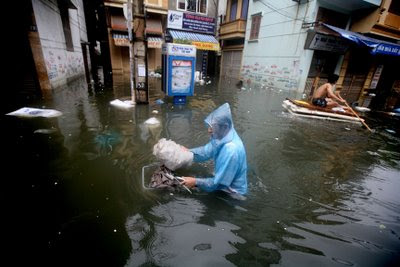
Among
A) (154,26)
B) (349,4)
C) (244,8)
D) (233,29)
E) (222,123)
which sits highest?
(244,8)

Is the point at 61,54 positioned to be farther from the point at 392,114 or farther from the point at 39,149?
the point at 392,114

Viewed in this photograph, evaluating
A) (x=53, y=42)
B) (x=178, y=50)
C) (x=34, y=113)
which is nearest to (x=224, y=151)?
(x=178, y=50)

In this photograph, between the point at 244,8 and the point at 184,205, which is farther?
the point at 244,8

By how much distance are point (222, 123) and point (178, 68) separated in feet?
17.7

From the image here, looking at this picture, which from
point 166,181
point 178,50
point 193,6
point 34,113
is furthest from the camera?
point 193,6

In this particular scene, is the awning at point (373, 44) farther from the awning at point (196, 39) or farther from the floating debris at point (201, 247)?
the floating debris at point (201, 247)

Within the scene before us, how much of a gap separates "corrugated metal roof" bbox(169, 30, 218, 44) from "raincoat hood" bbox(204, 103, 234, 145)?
57.3ft

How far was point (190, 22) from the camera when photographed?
18641mm

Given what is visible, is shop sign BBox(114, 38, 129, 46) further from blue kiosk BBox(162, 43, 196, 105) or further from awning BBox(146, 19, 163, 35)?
blue kiosk BBox(162, 43, 196, 105)

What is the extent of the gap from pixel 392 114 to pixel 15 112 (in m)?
15.3

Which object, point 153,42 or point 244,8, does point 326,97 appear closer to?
point 244,8

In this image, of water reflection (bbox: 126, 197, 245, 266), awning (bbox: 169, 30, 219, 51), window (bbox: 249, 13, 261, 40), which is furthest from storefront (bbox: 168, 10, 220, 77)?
water reflection (bbox: 126, 197, 245, 266)

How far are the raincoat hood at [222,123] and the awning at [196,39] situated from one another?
56.6 feet

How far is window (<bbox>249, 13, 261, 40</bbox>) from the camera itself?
1607 centimetres
